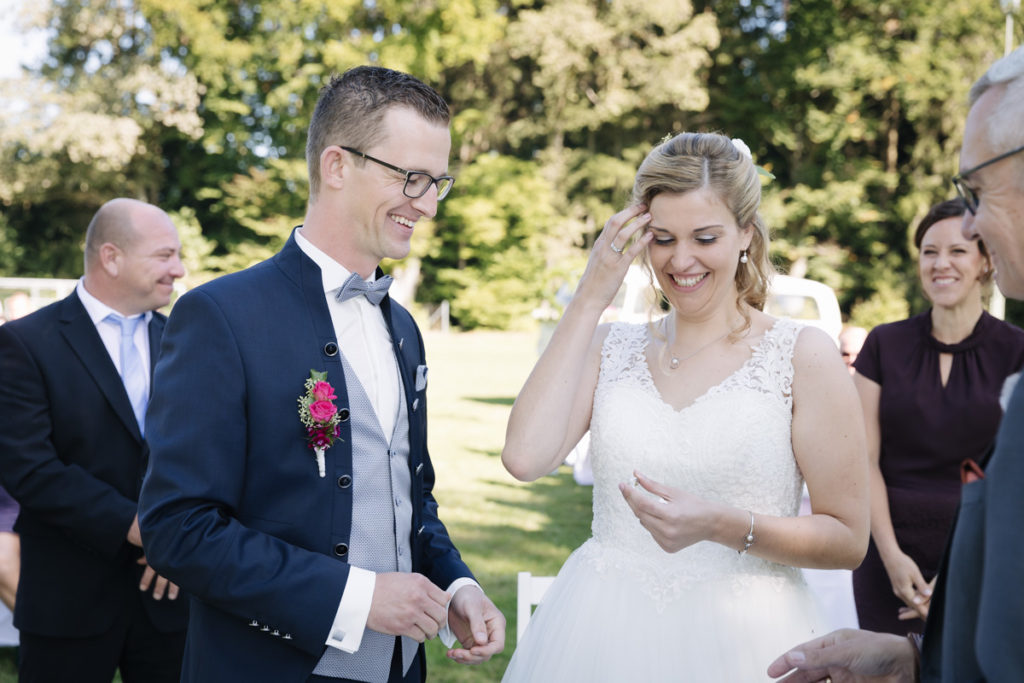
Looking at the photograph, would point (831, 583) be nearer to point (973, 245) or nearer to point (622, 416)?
point (973, 245)

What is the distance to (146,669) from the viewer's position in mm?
3531

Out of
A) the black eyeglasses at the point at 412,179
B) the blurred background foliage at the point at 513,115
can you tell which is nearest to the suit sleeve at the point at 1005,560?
the black eyeglasses at the point at 412,179

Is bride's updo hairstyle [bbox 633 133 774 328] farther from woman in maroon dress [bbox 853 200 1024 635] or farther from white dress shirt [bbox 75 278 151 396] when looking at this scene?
white dress shirt [bbox 75 278 151 396]

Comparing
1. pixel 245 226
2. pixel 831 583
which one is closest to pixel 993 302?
pixel 831 583

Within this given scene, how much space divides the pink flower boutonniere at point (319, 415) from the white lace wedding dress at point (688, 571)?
1.09m

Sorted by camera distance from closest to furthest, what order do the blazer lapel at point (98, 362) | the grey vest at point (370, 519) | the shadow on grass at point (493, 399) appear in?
1. the grey vest at point (370, 519)
2. the blazer lapel at point (98, 362)
3. the shadow on grass at point (493, 399)

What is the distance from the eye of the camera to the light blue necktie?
3670mm

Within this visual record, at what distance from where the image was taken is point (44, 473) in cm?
332

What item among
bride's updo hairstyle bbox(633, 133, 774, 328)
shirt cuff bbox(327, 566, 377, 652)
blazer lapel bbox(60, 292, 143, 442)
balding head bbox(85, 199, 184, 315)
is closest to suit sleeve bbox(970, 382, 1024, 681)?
shirt cuff bbox(327, 566, 377, 652)

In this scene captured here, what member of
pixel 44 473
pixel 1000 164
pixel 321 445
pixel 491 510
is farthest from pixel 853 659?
pixel 491 510

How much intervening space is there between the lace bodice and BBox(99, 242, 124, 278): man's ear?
2.19m

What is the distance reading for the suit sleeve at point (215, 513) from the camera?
197 cm

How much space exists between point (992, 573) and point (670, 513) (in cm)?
111

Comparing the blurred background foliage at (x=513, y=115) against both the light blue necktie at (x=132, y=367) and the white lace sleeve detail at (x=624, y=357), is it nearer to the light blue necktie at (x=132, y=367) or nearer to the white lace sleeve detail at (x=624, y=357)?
the white lace sleeve detail at (x=624, y=357)
